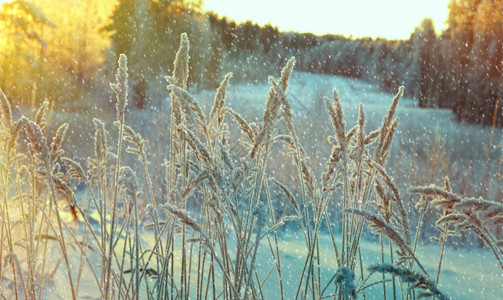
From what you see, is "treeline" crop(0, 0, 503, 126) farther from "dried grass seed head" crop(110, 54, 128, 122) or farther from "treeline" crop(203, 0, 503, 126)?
"dried grass seed head" crop(110, 54, 128, 122)

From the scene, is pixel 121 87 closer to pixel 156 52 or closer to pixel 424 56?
pixel 156 52

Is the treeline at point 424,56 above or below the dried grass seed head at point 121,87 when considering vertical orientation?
above

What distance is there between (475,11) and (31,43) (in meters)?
11.5

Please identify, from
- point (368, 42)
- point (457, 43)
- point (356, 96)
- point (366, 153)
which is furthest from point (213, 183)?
point (368, 42)

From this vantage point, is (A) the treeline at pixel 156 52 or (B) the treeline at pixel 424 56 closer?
(A) the treeline at pixel 156 52

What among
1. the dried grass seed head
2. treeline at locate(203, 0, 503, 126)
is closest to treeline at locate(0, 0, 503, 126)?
treeline at locate(203, 0, 503, 126)

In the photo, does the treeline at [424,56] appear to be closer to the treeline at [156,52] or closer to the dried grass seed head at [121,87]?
the treeline at [156,52]

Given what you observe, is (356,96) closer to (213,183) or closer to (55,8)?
(55,8)

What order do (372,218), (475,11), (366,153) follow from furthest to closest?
1. (475,11)
2. (366,153)
3. (372,218)

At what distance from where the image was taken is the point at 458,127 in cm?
1299

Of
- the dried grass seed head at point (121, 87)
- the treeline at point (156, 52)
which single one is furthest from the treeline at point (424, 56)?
the dried grass seed head at point (121, 87)

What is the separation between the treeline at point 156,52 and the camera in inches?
476

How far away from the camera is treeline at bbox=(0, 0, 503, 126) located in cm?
1208

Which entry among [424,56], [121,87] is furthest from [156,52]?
[121,87]
